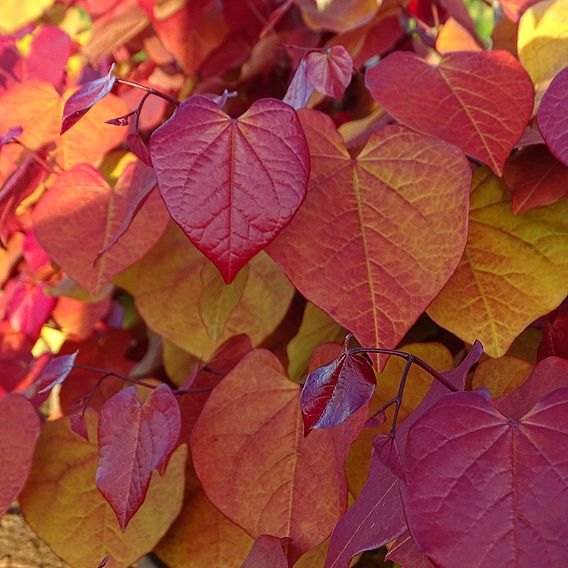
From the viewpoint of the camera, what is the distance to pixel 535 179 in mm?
572

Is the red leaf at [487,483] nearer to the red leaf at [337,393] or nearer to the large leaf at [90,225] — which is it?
the red leaf at [337,393]

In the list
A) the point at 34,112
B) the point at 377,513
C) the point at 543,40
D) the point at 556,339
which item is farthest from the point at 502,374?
the point at 34,112

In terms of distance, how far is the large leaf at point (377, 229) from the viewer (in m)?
0.48

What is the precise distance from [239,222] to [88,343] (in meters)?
0.52

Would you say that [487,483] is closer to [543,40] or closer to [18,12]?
[543,40]

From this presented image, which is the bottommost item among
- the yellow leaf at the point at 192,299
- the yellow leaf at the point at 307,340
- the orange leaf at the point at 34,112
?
the yellow leaf at the point at 307,340

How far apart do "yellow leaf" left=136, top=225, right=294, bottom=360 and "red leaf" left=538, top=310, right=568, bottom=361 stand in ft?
0.72

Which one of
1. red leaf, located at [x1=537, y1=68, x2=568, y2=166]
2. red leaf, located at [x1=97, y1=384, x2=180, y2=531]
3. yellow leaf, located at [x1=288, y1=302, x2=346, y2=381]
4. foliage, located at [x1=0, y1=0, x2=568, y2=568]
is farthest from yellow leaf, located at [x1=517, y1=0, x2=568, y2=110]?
red leaf, located at [x1=97, y1=384, x2=180, y2=531]

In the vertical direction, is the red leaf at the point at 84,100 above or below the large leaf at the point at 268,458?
above

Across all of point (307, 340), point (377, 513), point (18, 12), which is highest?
point (18, 12)

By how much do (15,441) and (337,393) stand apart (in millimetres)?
302

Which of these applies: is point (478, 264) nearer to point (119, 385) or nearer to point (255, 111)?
point (255, 111)

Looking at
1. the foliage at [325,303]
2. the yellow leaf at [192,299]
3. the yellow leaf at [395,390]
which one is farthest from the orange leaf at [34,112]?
the yellow leaf at [395,390]

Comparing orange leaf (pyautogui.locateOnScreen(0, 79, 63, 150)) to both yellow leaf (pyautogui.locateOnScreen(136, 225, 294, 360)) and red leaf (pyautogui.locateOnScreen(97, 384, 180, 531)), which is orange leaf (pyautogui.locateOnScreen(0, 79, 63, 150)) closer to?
yellow leaf (pyautogui.locateOnScreen(136, 225, 294, 360))
